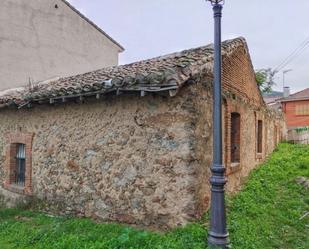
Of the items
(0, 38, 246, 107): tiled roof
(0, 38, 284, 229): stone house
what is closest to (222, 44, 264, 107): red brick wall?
(0, 38, 284, 229): stone house

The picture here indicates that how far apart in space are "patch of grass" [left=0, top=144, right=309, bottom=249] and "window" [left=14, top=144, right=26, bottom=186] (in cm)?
124

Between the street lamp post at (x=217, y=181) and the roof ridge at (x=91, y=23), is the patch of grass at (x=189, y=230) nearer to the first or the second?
the street lamp post at (x=217, y=181)

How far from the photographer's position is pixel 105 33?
1681cm

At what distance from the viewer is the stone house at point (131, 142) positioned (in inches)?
230

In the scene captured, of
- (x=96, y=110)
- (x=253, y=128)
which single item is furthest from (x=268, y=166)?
(x=96, y=110)

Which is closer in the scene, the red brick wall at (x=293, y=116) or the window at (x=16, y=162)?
the window at (x=16, y=162)

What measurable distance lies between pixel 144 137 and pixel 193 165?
1090 mm

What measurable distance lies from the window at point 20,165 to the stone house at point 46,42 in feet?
14.3

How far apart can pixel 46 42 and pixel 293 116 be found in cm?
2426

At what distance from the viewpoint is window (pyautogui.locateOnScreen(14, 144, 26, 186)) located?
9.37 meters

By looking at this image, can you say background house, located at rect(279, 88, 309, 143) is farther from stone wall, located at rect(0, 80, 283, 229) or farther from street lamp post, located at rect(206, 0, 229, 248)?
street lamp post, located at rect(206, 0, 229, 248)

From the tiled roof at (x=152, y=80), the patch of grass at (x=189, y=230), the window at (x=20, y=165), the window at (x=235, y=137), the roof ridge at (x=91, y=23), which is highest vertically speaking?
the roof ridge at (x=91, y=23)

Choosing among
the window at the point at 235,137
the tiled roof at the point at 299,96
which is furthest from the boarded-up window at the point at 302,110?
the window at the point at 235,137

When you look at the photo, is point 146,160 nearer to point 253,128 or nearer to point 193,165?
point 193,165
